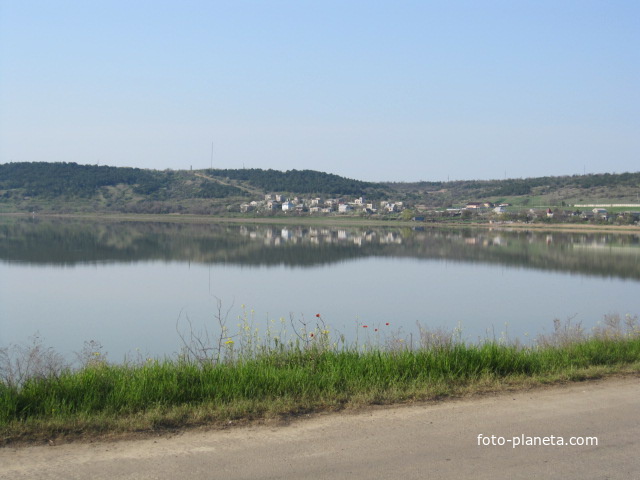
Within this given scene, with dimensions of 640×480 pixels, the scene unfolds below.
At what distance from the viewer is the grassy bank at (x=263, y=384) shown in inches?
174

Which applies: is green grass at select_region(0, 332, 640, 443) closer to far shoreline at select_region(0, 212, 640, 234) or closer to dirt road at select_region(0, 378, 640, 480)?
dirt road at select_region(0, 378, 640, 480)

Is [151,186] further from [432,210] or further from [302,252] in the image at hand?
[302,252]

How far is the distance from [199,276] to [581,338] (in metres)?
16.5

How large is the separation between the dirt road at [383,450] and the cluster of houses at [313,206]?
83273 mm

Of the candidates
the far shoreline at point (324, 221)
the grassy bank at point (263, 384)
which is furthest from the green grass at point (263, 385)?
the far shoreline at point (324, 221)

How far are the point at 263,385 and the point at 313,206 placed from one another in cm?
9059

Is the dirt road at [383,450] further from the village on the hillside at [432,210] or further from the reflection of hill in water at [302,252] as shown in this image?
the village on the hillside at [432,210]

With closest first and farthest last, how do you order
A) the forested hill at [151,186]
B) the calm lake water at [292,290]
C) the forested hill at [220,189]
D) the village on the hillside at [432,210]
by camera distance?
1. the calm lake water at [292,290]
2. the village on the hillside at [432,210]
3. the forested hill at [220,189]
4. the forested hill at [151,186]

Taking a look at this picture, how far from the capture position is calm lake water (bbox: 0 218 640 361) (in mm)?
13062

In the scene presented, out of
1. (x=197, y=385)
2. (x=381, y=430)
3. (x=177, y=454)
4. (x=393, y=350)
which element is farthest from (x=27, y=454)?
(x=393, y=350)

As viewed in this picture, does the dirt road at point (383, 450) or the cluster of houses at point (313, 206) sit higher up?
the cluster of houses at point (313, 206)

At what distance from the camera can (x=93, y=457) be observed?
3811 millimetres

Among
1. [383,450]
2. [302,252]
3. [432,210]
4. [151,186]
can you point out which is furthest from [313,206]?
[383,450]

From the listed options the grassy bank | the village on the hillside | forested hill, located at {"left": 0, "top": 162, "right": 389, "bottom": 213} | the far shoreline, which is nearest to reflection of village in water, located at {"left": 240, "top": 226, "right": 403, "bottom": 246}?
the far shoreline
